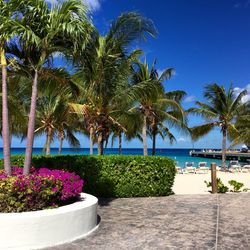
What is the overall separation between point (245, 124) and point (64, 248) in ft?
80.2

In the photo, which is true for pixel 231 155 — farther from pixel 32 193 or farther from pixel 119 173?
pixel 32 193

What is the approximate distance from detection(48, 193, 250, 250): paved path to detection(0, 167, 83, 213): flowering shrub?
0.93m

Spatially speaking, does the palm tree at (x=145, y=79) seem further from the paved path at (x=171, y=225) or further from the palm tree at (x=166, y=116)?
the paved path at (x=171, y=225)

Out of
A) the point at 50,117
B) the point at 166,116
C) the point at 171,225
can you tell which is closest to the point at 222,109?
the point at 166,116

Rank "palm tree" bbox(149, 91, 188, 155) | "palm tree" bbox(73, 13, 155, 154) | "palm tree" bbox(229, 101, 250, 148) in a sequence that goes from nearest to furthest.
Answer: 1. "palm tree" bbox(73, 13, 155, 154)
2. "palm tree" bbox(149, 91, 188, 155)
3. "palm tree" bbox(229, 101, 250, 148)

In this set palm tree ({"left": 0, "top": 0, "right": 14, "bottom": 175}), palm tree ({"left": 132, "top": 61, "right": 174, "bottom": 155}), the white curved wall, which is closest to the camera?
the white curved wall

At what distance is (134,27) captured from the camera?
10.7m

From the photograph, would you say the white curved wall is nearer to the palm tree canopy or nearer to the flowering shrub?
the flowering shrub

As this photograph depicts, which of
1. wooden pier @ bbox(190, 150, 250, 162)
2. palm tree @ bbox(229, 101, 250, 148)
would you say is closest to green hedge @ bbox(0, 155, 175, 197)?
palm tree @ bbox(229, 101, 250, 148)

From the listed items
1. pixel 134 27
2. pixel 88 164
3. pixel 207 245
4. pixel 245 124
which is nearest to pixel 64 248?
pixel 207 245

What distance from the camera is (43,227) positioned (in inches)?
217

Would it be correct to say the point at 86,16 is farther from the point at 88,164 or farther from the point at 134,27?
the point at 88,164

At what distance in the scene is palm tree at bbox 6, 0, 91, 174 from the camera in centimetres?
728

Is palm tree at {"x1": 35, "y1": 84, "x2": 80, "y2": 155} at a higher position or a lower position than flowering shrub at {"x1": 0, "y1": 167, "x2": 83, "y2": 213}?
higher
